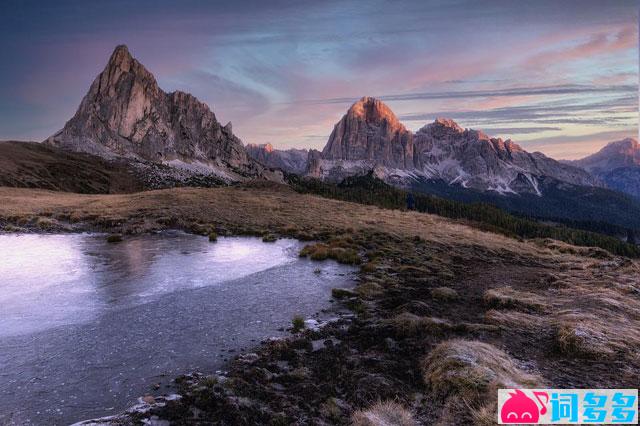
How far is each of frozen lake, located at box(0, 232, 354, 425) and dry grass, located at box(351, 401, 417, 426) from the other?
461cm

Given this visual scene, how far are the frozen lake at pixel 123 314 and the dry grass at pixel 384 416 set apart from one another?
15.1 ft

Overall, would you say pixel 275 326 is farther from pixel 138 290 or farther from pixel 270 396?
pixel 138 290

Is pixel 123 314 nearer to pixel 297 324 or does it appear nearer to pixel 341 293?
pixel 297 324

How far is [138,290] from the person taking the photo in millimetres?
17797

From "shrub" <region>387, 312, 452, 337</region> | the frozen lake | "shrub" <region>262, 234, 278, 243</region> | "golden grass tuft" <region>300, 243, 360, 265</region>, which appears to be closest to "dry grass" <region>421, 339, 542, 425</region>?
"shrub" <region>387, 312, 452, 337</region>

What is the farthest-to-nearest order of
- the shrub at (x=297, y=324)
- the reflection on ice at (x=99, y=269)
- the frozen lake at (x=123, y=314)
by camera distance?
1. the reflection on ice at (x=99, y=269)
2. the shrub at (x=297, y=324)
3. the frozen lake at (x=123, y=314)

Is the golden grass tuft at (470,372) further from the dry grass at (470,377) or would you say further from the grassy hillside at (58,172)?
the grassy hillside at (58,172)

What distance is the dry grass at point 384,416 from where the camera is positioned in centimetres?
830

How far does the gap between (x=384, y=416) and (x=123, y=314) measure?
11.0m

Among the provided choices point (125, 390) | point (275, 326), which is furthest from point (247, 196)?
point (125, 390)

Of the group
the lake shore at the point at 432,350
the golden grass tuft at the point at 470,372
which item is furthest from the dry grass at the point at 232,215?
the golden grass tuft at the point at 470,372

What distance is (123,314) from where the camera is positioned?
14664 mm

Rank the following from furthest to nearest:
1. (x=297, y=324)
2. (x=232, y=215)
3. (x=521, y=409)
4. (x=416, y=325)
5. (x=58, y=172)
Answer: (x=58, y=172), (x=232, y=215), (x=297, y=324), (x=416, y=325), (x=521, y=409)

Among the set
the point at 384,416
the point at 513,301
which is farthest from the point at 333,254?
the point at 384,416
